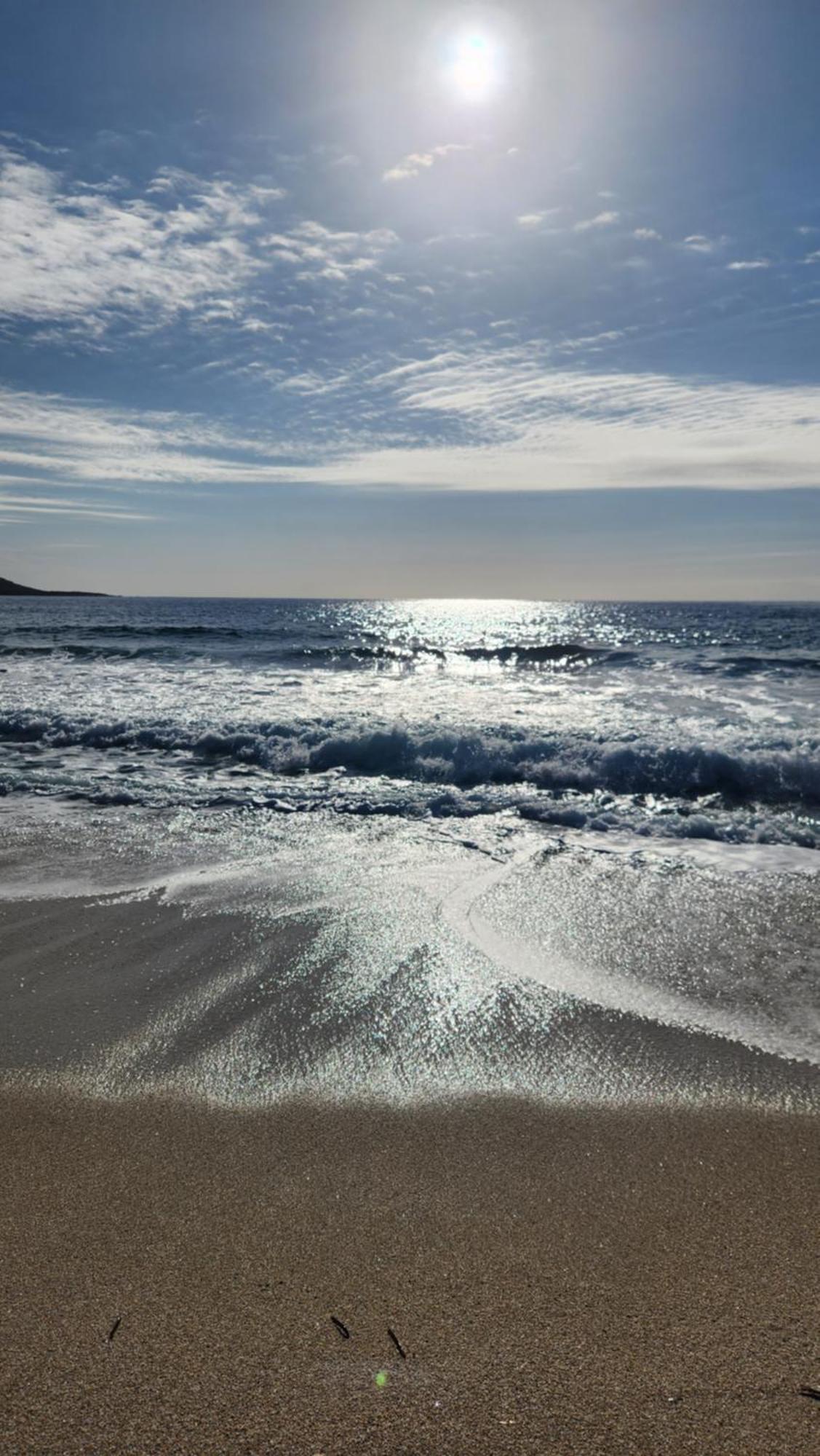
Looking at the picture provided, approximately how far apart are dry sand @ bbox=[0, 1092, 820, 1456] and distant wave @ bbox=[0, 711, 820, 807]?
5.65 metres

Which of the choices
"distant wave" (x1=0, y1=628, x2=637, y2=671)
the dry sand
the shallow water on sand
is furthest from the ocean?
"distant wave" (x1=0, y1=628, x2=637, y2=671)

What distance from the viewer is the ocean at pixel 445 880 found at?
3.00m

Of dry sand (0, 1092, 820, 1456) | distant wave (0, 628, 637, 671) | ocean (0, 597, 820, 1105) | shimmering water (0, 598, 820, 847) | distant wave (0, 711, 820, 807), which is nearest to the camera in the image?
dry sand (0, 1092, 820, 1456)

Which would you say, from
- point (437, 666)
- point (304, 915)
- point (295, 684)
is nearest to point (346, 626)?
point (437, 666)

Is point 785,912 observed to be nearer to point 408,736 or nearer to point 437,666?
point 408,736

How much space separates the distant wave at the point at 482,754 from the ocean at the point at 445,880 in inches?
1.5

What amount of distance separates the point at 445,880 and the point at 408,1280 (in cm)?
313

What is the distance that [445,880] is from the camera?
5016mm

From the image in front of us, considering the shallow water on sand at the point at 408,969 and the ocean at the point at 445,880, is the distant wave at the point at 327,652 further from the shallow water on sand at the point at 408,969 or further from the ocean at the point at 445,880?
the shallow water on sand at the point at 408,969

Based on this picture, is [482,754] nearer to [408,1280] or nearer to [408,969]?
[408,969]

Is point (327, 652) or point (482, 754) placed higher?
point (327, 652)

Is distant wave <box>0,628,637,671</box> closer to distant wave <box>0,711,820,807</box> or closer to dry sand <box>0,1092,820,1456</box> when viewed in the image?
distant wave <box>0,711,820,807</box>

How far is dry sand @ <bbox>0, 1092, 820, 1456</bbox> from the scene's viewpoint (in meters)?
1.57

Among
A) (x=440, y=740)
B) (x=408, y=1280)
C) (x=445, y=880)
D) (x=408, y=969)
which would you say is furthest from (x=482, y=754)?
(x=408, y=1280)
